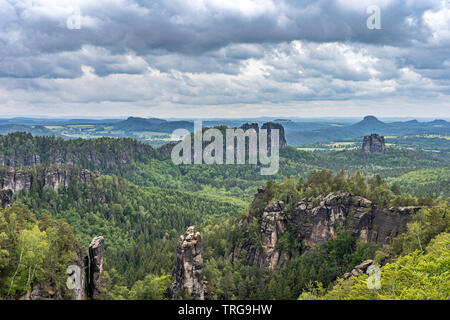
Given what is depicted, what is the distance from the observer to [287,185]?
8900 centimetres

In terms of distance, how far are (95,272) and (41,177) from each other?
98747 millimetres

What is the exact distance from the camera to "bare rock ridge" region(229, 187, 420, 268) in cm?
6569

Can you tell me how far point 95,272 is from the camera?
56031 mm

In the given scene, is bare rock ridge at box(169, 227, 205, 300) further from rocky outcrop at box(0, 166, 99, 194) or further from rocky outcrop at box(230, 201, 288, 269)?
rocky outcrop at box(0, 166, 99, 194)

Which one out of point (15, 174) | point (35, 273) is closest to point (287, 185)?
point (35, 273)

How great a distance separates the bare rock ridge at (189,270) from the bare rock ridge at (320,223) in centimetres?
2219

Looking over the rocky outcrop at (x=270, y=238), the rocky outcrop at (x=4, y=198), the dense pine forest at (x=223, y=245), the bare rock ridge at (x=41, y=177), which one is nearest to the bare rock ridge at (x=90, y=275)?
the dense pine forest at (x=223, y=245)

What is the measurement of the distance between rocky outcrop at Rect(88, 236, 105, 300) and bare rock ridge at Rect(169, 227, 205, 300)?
11284mm

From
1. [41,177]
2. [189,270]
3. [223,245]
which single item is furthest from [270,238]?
[41,177]

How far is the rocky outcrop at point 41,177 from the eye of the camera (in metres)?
132

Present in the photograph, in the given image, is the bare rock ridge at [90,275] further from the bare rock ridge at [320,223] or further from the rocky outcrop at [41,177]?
the rocky outcrop at [41,177]

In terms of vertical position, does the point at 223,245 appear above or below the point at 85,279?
below

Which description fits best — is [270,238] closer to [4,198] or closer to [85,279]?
[85,279]
